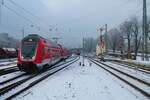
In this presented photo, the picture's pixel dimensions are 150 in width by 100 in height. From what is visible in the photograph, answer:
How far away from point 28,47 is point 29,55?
0.85m

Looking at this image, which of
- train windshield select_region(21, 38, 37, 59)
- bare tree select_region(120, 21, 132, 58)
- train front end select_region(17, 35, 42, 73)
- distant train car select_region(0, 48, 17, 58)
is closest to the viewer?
train front end select_region(17, 35, 42, 73)

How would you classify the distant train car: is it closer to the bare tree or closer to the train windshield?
the train windshield

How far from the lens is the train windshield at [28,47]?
2378cm

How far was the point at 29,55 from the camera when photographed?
2373cm

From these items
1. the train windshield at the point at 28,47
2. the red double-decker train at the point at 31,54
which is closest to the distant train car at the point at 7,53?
the train windshield at the point at 28,47

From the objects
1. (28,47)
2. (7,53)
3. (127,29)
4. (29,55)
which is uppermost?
(127,29)

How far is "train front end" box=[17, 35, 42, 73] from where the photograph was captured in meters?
23.5

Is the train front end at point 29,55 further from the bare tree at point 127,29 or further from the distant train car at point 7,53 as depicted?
the bare tree at point 127,29

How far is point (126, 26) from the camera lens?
105375 mm

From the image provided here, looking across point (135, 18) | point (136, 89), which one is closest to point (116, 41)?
point (135, 18)

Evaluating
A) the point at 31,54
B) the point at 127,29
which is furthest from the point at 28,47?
the point at 127,29

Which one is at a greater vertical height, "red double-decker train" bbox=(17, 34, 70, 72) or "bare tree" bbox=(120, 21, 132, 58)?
"bare tree" bbox=(120, 21, 132, 58)

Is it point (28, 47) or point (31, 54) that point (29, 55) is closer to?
point (31, 54)

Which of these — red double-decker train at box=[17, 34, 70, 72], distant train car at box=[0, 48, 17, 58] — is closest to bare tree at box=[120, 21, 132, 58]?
distant train car at box=[0, 48, 17, 58]
